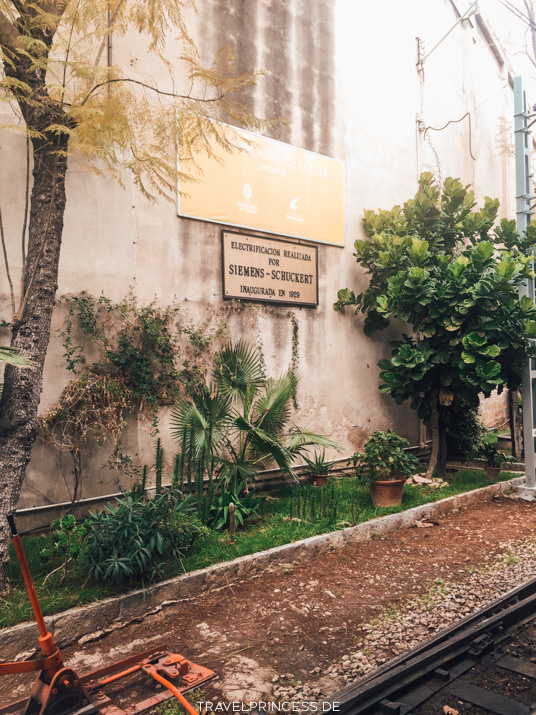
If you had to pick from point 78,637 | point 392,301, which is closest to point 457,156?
point 392,301

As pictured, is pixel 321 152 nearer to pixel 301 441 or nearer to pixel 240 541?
pixel 301 441

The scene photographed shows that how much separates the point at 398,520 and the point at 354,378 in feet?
10.2

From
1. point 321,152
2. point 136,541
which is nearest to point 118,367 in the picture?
point 136,541

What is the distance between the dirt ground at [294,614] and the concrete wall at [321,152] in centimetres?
241

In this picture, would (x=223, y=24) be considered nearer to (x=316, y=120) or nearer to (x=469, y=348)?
(x=316, y=120)

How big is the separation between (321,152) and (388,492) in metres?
5.80

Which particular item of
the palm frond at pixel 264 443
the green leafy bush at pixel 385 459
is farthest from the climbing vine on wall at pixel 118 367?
the green leafy bush at pixel 385 459

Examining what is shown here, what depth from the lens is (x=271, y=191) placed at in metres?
8.66

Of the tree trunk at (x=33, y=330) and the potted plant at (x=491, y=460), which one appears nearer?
the tree trunk at (x=33, y=330)

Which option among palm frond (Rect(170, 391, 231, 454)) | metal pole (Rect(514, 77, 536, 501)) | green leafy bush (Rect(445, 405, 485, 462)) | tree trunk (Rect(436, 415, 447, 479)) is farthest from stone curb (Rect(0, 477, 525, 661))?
green leafy bush (Rect(445, 405, 485, 462))

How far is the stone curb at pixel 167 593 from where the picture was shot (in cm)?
415

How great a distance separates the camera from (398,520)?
287 inches

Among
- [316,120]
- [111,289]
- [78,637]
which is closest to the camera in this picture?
[78,637]

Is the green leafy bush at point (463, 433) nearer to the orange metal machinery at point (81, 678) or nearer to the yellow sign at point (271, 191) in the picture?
the yellow sign at point (271, 191)
